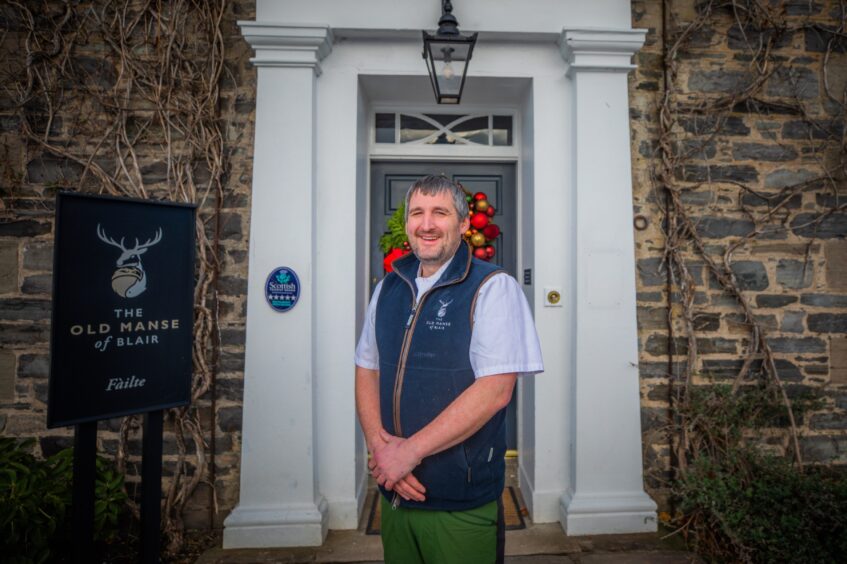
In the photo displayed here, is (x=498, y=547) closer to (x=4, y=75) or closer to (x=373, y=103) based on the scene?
(x=373, y=103)

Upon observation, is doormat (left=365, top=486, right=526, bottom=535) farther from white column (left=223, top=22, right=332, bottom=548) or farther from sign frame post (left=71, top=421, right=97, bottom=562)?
sign frame post (left=71, top=421, right=97, bottom=562)

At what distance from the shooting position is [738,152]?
10.9 feet

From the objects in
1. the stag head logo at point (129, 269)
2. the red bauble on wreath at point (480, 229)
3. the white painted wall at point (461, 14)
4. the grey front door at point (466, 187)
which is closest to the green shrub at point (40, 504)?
the stag head logo at point (129, 269)

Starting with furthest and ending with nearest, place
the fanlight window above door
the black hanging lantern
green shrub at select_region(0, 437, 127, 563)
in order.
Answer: the fanlight window above door < the black hanging lantern < green shrub at select_region(0, 437, 127, 563)

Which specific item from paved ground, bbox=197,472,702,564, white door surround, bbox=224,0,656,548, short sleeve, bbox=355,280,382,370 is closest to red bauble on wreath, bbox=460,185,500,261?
white door surround, bbox=224,0,656,548

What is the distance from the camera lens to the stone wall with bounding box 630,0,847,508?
329cm

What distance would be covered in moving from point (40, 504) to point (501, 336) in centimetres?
261

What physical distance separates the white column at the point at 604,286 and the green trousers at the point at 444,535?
5.43ft

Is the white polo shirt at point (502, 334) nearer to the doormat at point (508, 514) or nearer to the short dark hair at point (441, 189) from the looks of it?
the short dark hair at point (441, 189)

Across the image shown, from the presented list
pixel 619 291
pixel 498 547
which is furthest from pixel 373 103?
pixel 498 547

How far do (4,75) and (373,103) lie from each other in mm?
2572

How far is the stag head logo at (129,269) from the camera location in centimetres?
192

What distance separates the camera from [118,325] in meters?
1.93

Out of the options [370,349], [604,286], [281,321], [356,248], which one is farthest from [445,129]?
[370,349]
